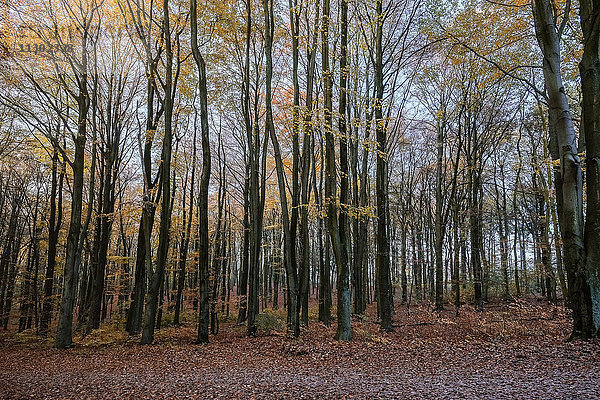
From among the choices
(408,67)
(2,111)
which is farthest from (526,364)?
(2,111)

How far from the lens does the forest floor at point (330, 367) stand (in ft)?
16.4

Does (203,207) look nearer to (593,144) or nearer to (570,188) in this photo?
(570,188)

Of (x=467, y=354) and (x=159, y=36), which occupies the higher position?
(x=159, y=36)

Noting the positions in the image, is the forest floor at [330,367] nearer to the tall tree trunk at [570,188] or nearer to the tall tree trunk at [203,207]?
the tall tree trunk at [570,188]

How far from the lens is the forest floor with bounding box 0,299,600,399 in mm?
4996

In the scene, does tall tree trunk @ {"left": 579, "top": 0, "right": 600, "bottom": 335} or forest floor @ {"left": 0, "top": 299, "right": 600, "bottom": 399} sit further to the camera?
tall tree trunk @ {"left": 579, "top": 0, "right": 600, "bottom": 335}

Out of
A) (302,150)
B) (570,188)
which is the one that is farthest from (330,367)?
(302,150)

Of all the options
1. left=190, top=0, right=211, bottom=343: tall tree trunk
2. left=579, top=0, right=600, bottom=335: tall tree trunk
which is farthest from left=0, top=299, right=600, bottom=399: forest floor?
left=579, top=0, right=600, bottom=335: tall tree trunk

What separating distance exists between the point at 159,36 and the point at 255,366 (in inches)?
475

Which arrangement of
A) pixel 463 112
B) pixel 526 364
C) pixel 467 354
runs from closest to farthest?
pixel 526 364 < pixel 467 354 < pixel 463 112

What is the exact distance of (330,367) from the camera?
7.17 meters

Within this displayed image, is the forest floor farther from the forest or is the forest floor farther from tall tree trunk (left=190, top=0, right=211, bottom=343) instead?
tall tree trunk (left=190, top=0, right=211, bottom=343)

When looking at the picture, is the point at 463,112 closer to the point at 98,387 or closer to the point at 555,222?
the point at 555,222

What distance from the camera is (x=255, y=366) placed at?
7754 mm
